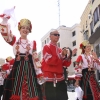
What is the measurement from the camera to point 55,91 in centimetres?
377

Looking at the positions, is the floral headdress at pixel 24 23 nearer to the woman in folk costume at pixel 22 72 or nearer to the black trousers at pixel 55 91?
the woman in folk costume at pixel 22 72

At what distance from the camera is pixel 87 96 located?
4.31 m

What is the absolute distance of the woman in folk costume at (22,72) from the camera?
297cm

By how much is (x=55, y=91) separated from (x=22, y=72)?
93cm

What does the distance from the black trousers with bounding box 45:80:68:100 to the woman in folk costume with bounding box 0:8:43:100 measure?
0.67 metres

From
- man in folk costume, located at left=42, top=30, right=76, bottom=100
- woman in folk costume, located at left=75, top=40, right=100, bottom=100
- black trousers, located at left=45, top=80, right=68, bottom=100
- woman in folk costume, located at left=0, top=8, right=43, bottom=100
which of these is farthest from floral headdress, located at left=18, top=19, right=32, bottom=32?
woman in folk costume, located at left=75, top=40, right=100, bottom=100

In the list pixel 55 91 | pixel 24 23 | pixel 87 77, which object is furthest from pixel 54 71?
pixel 24 23

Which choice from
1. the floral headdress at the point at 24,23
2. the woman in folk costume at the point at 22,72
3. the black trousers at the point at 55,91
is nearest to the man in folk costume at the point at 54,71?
the black trousers at the point at 55,91

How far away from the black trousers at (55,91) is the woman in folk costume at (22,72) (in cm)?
67

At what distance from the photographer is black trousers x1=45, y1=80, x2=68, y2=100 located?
3750 mm

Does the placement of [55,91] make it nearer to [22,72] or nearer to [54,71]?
[54,71]

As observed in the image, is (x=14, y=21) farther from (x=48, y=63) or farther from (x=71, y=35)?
(x=71, y=35)

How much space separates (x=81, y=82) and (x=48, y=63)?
39.5 inches

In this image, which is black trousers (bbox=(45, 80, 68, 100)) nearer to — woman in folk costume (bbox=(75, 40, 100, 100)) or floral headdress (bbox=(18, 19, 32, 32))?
woman in folk costume (bbox=(75, 40, 100, 100))
